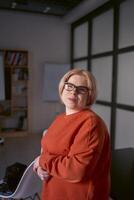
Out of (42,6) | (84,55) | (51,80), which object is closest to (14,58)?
(51,80)

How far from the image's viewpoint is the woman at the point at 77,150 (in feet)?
3.21

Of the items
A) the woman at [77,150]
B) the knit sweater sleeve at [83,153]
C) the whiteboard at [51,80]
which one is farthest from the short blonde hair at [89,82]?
the whiteboard at [51,80]

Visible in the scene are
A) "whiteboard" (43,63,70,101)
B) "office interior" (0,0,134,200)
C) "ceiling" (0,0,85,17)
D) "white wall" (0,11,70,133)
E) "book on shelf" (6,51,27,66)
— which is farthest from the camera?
"whiteboard" (43,63,70,101)

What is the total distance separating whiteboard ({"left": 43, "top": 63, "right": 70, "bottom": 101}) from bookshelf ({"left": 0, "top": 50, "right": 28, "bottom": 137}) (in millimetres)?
517

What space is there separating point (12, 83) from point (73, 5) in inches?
91.9

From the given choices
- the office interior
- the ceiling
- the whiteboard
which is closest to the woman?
the office interior

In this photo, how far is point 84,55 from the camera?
5.75 metres

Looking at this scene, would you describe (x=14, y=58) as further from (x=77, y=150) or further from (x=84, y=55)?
(x=77, y=150)

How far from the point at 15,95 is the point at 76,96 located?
15.9 feet

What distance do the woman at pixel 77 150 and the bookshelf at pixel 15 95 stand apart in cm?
471

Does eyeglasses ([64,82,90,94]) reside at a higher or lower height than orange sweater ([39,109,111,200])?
higher

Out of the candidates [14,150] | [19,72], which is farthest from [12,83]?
[14,150]

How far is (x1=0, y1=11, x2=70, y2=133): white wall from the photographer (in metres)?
5.77

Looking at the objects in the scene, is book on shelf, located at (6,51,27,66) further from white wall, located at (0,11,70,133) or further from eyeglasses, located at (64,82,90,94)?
eyeglasses, located at (64,82,90,94)
